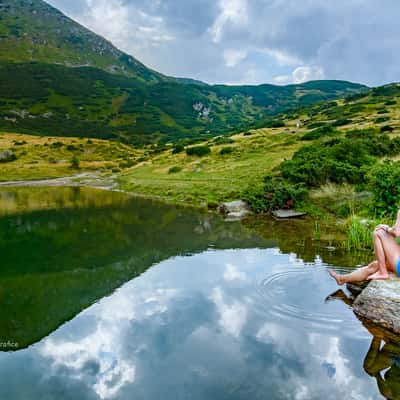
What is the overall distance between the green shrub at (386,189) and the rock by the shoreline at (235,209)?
9858mm

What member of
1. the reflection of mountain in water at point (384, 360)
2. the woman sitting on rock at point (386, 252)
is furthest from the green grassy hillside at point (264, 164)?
the reflection of mountain in water at point (384, 360)

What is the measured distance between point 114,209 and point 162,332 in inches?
931

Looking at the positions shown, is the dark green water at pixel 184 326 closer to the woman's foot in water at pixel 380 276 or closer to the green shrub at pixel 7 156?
the woman's foot in water at pixel 380 276

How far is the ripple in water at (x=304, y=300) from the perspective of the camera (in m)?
10.4

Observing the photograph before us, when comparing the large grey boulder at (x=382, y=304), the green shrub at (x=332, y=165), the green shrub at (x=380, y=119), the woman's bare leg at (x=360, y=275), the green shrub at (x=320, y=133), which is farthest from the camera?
the green shrub at (x=380, y=119)

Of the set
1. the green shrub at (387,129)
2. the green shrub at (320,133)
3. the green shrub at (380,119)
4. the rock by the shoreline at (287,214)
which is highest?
the green shrub at (380,119)

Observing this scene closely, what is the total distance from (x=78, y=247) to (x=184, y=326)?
11138 millimetres

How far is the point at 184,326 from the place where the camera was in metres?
10.4

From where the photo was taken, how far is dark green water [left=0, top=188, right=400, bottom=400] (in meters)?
7.88

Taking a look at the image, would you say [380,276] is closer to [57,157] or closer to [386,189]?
[386,189]

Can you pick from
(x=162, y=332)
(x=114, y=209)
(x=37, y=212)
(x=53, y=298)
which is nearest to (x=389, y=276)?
(x=162, y=332)

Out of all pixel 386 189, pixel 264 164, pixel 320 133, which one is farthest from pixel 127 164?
pixel 386 189

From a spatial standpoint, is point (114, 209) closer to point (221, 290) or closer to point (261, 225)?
point (261, 225)

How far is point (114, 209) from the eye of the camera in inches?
1288
